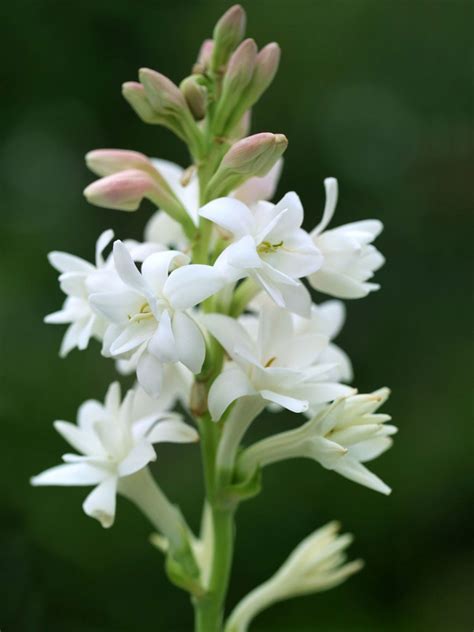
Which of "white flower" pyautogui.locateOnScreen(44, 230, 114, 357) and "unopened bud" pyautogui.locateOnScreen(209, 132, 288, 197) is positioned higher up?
"unopened bud" pyautogui.locateOnScreen(209, 132, 288, 197)

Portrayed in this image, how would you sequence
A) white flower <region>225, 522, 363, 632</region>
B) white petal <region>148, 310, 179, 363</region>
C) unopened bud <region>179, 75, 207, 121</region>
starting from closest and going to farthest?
white petal <region>148, 310, 179, 363</region>, unopened bud <region>179, 75, 207, 121</region>, white flower <region>225, 522, 363, 632</region>

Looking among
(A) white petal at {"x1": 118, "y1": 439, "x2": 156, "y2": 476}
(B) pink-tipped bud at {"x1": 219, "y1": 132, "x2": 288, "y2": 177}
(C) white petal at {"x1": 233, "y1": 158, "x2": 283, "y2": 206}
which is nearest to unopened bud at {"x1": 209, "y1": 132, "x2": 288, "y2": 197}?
(B) pink-tipped bud at {"x1": 219, "y1": 132, "x2": 288, "y2": 177}

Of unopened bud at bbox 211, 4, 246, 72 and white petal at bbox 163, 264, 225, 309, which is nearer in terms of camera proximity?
white petal at bbox 163, 264, 225, 309

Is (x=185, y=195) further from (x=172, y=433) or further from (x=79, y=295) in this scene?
(x=172, y=433)

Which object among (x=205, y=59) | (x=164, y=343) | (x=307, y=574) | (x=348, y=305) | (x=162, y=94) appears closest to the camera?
(x=164, y=343)

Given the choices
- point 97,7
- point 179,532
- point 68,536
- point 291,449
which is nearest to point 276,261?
point 291,449

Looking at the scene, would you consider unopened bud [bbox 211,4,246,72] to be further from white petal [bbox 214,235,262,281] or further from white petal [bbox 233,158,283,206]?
white petal [bbox 214,235,262,281]

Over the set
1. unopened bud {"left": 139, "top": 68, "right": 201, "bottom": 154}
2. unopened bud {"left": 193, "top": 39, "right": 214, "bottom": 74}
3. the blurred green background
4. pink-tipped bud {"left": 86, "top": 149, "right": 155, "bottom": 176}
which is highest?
unopened bud {"left": 193, "top": 39, "right": 214, "bottom": 74}

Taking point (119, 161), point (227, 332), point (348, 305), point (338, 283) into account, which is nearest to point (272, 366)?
point (227, 332)
